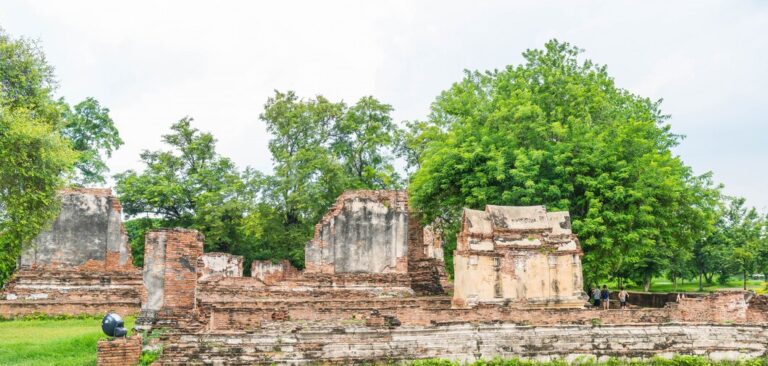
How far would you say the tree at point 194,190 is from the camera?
112ft

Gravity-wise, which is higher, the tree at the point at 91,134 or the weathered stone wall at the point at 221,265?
the tree at the point at 91,134

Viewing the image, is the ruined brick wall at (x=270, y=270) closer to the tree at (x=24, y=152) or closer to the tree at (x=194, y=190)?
the tree at (x=194, y=190)

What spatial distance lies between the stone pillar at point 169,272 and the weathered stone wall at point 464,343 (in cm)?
214

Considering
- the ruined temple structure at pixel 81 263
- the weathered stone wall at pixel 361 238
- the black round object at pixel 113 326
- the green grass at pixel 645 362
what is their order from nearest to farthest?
the black round object at pixel 113 326
the green grass at pixel 645 362
the ruined temple structure at pixel 81 263
the weathered stone wall at pixel 361 238

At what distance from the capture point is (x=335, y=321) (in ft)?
58.2

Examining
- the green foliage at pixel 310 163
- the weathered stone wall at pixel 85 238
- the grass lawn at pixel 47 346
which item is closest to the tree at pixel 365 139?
the green foliage at pixel 310 163

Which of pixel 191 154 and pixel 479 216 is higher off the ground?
pixel 191 154

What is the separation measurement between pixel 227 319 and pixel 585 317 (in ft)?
28.4

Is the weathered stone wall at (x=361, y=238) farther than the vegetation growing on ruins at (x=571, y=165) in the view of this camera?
Yes

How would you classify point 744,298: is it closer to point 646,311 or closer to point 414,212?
point 646,311

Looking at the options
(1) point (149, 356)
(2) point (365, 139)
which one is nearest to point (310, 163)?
(2) point (365, 139)

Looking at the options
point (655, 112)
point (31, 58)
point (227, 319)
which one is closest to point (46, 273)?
point (31, 58)

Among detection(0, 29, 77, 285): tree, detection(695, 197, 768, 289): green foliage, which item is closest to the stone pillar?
detection(0, 29, 77, 285): tree

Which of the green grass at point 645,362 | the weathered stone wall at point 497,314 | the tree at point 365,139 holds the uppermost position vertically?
the tree at point 365,139
